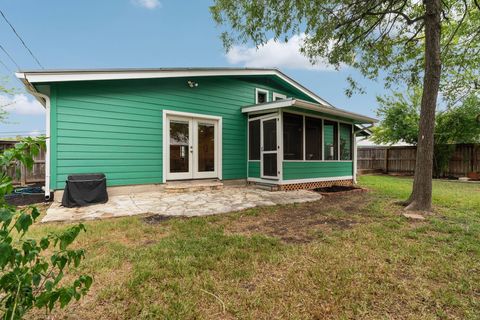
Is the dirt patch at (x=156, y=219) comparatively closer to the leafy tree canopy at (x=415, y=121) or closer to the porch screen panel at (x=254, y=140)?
the porch screen panel at (x=254, y=140)

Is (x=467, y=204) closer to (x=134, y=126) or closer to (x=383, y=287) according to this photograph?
(x=383, y=287)

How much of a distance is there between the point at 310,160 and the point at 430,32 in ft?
13.7

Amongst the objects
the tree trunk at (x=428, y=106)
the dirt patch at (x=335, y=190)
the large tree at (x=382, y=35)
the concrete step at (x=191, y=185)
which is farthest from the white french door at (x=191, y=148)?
the tree trunk at (x=428, y=106)

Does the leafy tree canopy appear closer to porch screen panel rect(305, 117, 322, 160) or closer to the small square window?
porch screen panel rect(305, 117, 322, 160)

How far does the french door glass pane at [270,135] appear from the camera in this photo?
708 cm

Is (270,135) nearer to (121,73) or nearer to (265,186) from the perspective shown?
(265,186)

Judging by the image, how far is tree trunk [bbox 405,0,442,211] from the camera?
14.9 ft

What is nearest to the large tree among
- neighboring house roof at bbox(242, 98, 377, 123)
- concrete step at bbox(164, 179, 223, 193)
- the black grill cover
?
neighboring house roof at bbox(242, 98, 377, 123)

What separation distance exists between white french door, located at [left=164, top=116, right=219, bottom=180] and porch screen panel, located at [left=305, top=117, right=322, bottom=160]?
112 inches

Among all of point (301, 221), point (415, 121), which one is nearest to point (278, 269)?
point (301, 221)

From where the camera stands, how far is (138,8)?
8.54 metres

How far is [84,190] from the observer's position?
4910 millimetres

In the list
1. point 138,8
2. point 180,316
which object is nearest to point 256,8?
point 180,316

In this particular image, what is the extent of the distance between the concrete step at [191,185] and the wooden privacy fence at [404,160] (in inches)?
446
